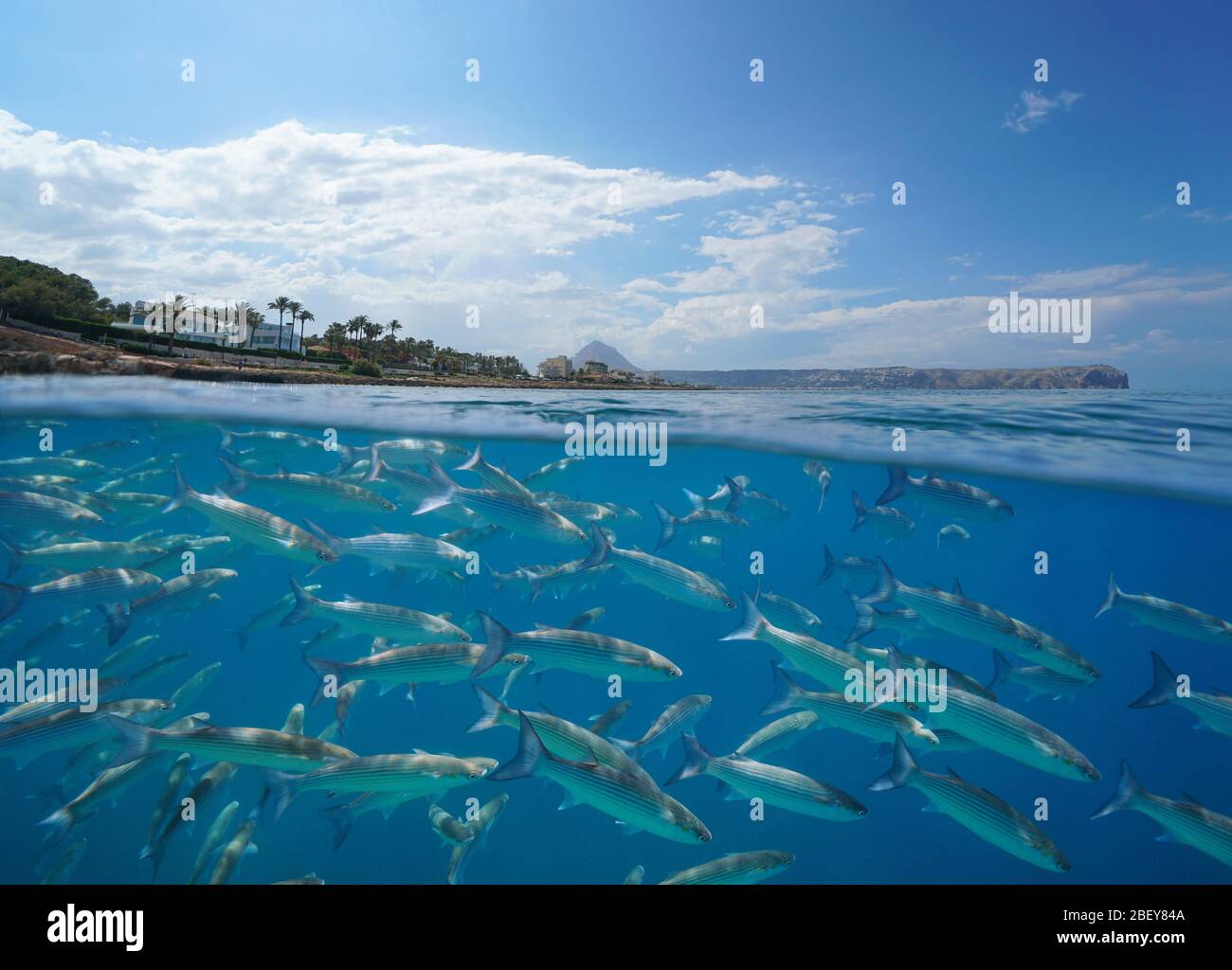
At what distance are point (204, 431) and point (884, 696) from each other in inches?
808

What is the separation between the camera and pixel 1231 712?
5.91 metres

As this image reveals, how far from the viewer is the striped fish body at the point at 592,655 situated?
18.1 ft

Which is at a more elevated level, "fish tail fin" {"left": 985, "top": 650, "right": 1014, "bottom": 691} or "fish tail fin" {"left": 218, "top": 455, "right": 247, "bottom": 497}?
"fish tail fin" {"left": 218, "top": 455, "right": 247, "bottom": 497}

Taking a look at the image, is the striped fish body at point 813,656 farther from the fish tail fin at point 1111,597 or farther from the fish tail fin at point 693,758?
the fish tail fin at point 1111,597

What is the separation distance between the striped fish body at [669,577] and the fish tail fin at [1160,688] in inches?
160

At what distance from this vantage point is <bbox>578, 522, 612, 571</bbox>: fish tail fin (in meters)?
6.61

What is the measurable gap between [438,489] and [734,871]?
15.8 feet

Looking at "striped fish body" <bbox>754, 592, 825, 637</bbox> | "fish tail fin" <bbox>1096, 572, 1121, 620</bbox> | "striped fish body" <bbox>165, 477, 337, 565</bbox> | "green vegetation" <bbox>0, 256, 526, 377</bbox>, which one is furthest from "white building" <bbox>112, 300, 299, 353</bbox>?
"fish tail fin" <bbox>1096, 572, 1121, 620</bbox>

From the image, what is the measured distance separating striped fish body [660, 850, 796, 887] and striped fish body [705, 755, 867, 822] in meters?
0.40

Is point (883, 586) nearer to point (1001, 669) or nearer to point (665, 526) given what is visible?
point (1001, 669)

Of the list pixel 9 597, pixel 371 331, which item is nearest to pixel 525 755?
pixel 9 597

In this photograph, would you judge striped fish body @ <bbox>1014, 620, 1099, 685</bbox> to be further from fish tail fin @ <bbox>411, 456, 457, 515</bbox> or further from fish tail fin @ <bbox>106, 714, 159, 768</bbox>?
fish tail fin @ <bbox>106, 714, 159, 768</bbox>
